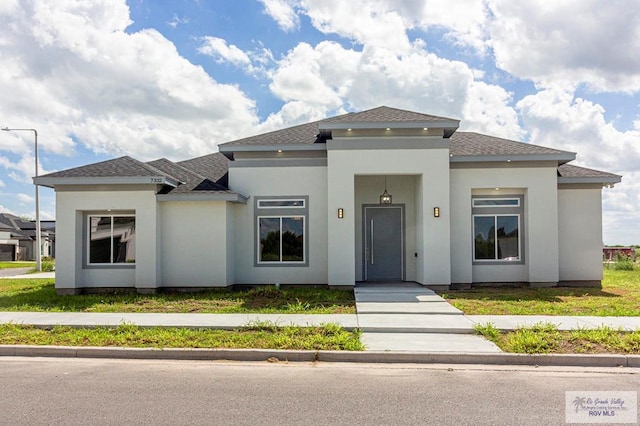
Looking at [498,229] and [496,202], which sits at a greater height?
[496,202]

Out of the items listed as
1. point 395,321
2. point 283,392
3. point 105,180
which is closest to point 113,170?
point 105,180

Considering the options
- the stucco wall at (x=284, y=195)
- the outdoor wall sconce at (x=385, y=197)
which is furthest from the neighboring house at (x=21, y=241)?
the outdoor wall sconce at (x=385, y=197)

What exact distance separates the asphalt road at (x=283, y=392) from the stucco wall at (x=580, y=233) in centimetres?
969

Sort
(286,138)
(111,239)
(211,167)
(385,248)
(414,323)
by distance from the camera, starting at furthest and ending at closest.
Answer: (211,167)
(385,248)
(286,138)
(111,239)
(414,323)

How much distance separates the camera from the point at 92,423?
17.4 feet

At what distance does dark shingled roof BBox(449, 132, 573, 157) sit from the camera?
15898 millimetres

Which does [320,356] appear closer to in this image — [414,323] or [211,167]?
[414,323]

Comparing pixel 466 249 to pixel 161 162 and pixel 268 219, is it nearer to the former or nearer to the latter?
pixel 268 219

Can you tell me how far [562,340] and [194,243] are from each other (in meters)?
10.5

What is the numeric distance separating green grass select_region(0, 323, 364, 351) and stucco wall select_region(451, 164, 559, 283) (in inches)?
294

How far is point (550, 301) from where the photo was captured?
43.1ft

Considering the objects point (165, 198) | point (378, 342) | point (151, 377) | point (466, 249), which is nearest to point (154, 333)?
point (151, 377)

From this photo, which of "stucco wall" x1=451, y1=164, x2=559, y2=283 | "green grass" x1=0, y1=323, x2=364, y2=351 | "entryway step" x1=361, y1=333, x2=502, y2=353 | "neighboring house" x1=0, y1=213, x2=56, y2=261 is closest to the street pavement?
"entryway step" x1=361, y1=333, x2=502, y2=353

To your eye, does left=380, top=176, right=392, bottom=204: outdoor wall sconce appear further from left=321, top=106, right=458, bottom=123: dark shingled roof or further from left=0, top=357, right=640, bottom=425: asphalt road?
left=0, top=357, right=640, bottom=425: asphalt road
